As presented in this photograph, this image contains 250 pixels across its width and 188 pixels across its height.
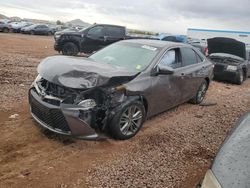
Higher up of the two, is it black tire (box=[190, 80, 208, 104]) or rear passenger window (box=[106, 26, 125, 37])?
rear passenger window (box=[106, 26, 125, 37])

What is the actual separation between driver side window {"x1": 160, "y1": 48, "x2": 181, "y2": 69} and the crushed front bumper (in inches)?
83.9

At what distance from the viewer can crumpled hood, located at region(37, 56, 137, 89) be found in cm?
476

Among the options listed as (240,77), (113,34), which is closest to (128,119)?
(240,77)

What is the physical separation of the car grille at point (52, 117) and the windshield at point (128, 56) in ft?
5.37

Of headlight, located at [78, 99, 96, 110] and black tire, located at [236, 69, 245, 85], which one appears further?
black tire, located at [236, 69, 245, 85]

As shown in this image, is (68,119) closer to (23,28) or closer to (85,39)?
(85,39)

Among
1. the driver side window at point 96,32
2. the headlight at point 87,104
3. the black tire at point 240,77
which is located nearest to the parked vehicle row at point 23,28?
the driver side window at point 96,32

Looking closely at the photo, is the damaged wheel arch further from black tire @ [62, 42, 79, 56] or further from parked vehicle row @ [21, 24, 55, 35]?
parked vehicle row @ [21, 24, 55, 35]

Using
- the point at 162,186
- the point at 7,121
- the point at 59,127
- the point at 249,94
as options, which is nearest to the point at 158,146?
the point at 162,186

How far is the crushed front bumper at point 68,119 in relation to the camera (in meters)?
4.60

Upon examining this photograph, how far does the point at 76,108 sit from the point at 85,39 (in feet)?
38.7

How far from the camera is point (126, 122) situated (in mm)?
5266

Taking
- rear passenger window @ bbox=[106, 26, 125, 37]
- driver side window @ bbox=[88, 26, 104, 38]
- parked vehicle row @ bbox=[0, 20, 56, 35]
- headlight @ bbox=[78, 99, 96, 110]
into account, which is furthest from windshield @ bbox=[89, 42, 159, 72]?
parked vehicle row @ bbox=[0, 20, 56, 35]

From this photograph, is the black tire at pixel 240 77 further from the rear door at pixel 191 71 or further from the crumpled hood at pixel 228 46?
the rear door at pixel 191 71
